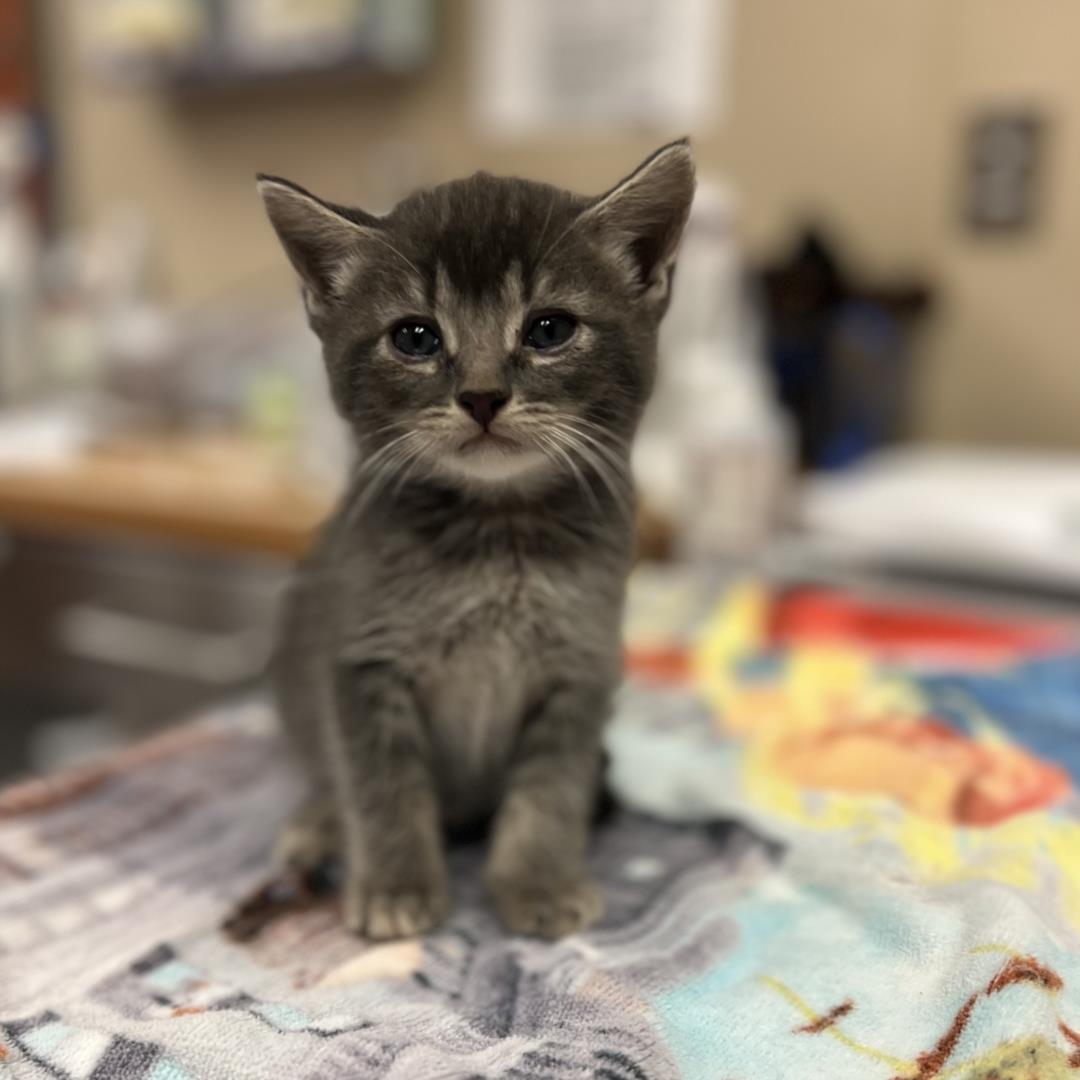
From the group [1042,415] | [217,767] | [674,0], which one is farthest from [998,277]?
[217,767]

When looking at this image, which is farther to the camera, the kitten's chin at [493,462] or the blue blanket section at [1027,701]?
the blue blanket section at [1027,701]

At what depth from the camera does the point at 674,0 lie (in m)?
1.96

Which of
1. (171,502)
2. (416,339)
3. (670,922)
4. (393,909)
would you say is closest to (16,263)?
(171,502)

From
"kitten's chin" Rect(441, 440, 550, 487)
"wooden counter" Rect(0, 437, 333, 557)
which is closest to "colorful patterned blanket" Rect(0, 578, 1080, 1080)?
"kitten's chin" Rect(441, 440, 550, 487)

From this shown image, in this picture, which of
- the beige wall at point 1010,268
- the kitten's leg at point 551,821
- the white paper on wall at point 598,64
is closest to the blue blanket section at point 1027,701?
the kitten's leg at point 551,821

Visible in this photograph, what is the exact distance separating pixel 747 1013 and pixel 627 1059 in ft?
0.30

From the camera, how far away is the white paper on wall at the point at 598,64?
197cm

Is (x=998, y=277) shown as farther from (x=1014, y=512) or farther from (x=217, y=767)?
(x=217, y=767)

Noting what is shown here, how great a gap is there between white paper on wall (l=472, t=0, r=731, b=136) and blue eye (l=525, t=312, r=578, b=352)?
144cm

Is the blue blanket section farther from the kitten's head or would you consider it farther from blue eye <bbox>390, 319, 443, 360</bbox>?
blue eye <bbox>390, 319, 443, 360</bbox>

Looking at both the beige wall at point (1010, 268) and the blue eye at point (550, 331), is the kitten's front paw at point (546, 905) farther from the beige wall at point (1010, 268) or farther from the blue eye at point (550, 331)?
the beige wall at point (1010, 268)

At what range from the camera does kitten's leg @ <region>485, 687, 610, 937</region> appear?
784 millimetres

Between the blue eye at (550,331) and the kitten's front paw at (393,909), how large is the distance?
0.42 metres

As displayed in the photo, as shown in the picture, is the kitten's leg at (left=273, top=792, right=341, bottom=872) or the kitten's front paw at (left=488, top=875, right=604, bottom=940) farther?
the kitten's leg at (left=273, top=792, right=341, bottom=872)
